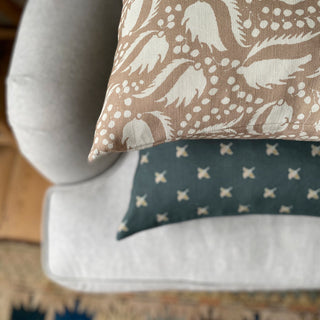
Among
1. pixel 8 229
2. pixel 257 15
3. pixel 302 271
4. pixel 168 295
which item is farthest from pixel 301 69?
pixel 8 229

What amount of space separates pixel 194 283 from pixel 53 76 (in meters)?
0.42

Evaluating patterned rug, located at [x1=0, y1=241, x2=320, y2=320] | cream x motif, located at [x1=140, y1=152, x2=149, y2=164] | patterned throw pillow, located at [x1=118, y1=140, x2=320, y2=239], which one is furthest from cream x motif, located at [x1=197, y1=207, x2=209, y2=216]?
patterned rug, located at [x1=0, y1=241, x2=320, y2=320]

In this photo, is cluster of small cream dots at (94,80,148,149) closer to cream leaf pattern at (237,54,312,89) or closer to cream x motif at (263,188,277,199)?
cream leaf pattern at (237,54,312,89)

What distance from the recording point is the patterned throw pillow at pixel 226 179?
0.47 metres

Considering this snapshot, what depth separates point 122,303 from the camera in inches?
33.6

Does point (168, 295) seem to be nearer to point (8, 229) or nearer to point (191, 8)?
point (8, 229)

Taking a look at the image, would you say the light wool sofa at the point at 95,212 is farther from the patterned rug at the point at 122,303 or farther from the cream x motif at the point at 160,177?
the patterned rug at the point at 122,303

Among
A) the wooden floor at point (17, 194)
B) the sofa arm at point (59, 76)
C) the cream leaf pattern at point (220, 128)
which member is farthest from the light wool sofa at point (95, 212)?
the wooden floor at point (17, 194)

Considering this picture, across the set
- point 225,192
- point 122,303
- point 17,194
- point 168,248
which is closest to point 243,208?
point 225,192

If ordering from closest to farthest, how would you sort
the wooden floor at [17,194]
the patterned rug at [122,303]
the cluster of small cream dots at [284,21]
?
the cluster of small cream dots at [284,21]
the patterned rug at [122,303]
the wooden floor at [17,194]

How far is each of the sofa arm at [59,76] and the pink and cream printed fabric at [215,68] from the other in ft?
0.47

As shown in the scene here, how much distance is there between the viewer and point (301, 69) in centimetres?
35

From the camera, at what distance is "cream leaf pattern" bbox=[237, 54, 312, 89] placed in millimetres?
345

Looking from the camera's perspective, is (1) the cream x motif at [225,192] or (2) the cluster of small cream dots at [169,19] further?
(1) the cream x motif at [225,192]
